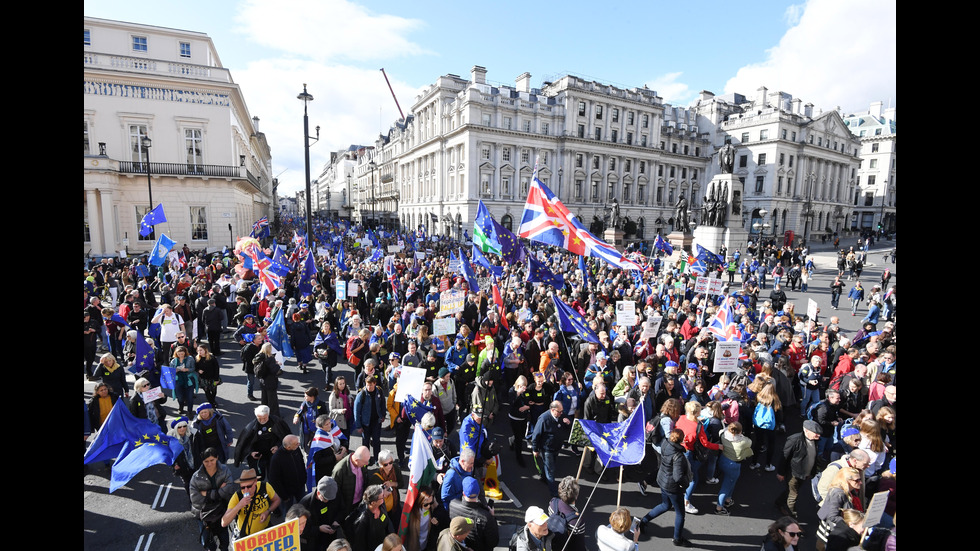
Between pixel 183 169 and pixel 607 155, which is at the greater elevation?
pixel 607 155

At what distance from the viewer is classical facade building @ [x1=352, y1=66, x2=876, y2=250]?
54969 mm

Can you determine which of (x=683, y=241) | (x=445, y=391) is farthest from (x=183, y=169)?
(x=683, y=241)

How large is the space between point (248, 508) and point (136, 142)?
33.6 metres

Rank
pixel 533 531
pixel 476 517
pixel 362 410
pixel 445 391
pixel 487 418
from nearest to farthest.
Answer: pixel 533 531, pixel 476 517, pixel 362 410, pixel 487 418, pixel 445 391

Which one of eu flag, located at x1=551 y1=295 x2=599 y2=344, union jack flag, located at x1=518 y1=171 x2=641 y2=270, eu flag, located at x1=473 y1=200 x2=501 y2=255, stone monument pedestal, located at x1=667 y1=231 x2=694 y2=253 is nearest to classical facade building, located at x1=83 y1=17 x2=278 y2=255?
eu flag, located at x1=473 y1=200 x2=501 y2=255

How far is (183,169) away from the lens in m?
30.3

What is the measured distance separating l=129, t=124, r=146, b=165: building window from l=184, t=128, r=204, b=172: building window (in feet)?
7.87

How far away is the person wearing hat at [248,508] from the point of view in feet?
14.8

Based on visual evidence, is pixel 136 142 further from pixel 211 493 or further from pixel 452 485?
pixel 452 485

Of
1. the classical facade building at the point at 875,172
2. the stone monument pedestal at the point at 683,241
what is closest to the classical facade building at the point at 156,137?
the stone monument pedestal at the point at 683,241

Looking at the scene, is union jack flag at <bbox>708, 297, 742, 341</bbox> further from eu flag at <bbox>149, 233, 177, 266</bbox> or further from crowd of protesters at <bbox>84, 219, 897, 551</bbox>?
eu flag at <bbox>149, 233, 177, 266</bbox>
